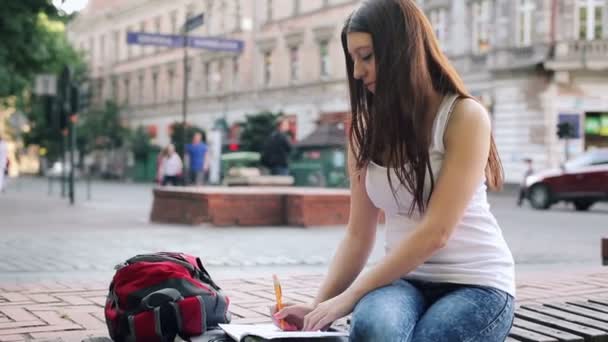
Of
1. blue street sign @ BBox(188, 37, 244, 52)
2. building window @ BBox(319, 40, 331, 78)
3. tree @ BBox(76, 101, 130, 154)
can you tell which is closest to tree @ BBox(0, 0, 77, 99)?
blue street sign @ BBox(188, 37, 244, 52)

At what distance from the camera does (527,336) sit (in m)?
3.34

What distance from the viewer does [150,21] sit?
57844 mm

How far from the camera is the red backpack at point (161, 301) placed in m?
3.26

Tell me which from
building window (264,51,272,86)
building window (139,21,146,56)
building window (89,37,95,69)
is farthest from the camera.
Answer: building window (89,37,95,69)

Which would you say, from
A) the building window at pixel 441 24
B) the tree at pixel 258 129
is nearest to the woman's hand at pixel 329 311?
the building window at pixel 441 24

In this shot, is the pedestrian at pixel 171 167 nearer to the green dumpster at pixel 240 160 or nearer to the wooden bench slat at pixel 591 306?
the green dumpster at pixel 240 160

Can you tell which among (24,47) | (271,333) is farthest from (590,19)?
(271,333)

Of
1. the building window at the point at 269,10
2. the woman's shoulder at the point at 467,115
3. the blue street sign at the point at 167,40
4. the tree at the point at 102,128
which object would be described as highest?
the building window at the point at 269,10

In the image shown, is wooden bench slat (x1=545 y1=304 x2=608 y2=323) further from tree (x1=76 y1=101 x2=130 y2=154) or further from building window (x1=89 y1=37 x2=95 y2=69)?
building window (x1=89 y1=37 x2=95 y2=69)

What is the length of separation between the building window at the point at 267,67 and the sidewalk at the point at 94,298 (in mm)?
39036

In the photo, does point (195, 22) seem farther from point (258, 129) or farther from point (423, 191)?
point (423, 191)

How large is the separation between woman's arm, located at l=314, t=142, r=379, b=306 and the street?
11.9 feet

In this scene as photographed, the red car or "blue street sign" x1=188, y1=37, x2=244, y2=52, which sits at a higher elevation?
"blue street sign" x1=188, y1=37, x2=244, y2=52

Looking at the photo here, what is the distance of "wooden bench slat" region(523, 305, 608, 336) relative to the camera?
11.6 ft
